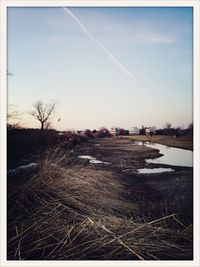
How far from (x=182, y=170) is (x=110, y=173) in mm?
605

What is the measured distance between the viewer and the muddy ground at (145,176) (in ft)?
8.09

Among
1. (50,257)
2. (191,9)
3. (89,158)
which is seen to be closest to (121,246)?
(50,257)

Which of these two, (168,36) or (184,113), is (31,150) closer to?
(184,113)

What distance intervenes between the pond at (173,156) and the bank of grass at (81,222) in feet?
1.38

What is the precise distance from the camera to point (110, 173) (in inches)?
104

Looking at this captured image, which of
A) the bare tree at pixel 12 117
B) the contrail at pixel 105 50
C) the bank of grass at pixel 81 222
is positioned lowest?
the bank of grass at pixel 81 222

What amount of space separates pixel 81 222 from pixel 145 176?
0.67m

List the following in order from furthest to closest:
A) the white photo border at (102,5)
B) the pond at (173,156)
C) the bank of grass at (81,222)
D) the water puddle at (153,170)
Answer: the water puddle at (153,170) → the pond at (173,156) → the white photo border at (102,5) → the bank of grass at (81,222)

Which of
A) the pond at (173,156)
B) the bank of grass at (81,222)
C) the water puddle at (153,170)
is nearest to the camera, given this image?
the bank of grass at (81,222)

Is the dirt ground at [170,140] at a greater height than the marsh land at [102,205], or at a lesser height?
greater

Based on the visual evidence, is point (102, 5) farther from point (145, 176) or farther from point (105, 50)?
point (145, 176)

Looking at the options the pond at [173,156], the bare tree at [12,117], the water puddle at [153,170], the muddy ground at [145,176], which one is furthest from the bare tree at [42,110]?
the water puddle at [153,170]

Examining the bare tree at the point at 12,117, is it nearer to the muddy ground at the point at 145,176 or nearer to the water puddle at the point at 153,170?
the muddy ground at the point at 145,176

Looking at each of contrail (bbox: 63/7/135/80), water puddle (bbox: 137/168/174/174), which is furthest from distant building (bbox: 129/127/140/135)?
contrail (bbox: 63/7/135/80)
